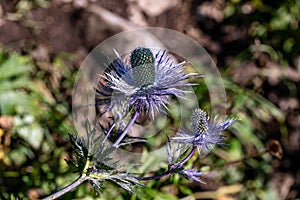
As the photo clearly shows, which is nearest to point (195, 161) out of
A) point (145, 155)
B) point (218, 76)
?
point (145, 155)

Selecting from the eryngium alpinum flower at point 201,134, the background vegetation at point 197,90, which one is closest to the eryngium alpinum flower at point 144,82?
the eryngium alpinum flower at point 201,134

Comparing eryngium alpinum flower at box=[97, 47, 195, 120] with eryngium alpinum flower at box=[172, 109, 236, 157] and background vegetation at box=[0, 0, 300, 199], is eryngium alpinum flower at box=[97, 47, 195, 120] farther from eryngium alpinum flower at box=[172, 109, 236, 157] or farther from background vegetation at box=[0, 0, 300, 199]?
background vegetation at box=[0, 0, 300, 199]

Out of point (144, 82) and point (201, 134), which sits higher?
point (144, 82)

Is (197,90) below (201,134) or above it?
below

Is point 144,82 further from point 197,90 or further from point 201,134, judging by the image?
point 197,90

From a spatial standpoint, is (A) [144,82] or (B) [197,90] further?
(B) [197,90]

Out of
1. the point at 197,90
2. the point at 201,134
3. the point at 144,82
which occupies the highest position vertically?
the point at 144,82

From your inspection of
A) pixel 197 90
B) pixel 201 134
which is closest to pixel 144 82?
pixel 201 134
